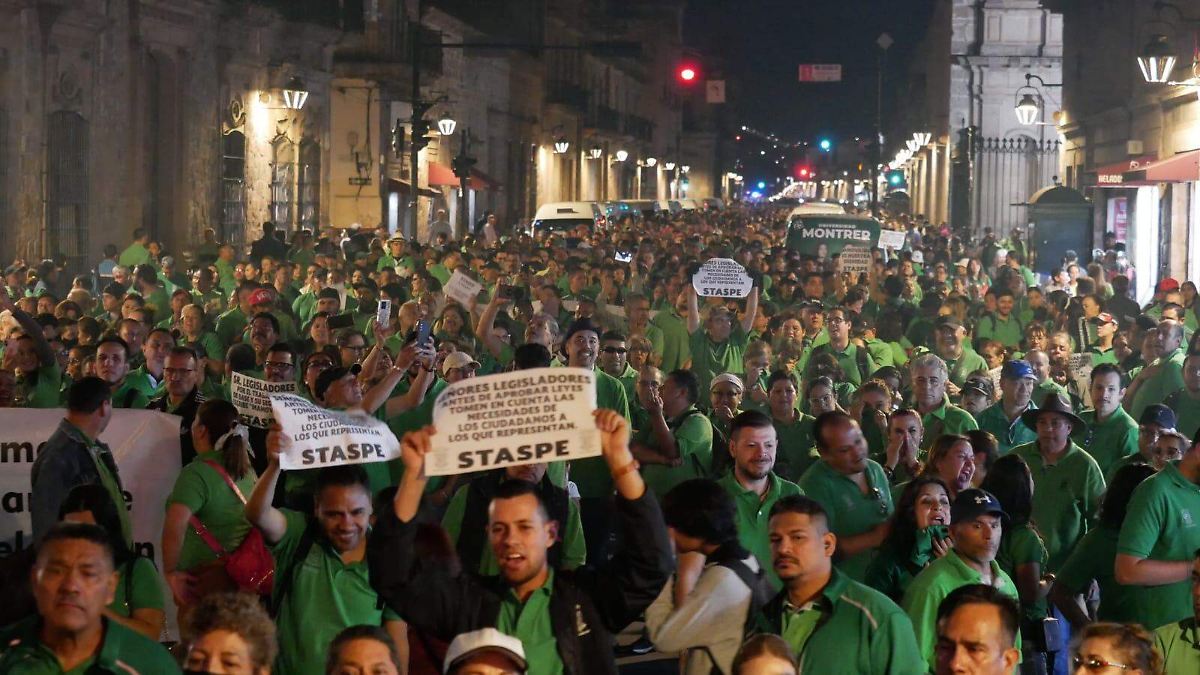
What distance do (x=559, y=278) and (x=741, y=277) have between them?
23.1ft

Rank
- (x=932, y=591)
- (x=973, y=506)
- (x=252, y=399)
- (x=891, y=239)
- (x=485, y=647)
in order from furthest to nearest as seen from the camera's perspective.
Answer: (x=891, y=239), (x=252, y=399), (x=973, y=506), (x=932, y=591), (x=485, y=647)

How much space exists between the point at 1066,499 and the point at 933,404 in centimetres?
201

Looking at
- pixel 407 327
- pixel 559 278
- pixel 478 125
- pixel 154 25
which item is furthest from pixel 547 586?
pixel 478 125

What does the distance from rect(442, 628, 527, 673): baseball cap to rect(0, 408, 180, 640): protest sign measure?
4152 mm

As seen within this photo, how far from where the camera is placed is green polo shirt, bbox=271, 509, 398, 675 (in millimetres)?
6656

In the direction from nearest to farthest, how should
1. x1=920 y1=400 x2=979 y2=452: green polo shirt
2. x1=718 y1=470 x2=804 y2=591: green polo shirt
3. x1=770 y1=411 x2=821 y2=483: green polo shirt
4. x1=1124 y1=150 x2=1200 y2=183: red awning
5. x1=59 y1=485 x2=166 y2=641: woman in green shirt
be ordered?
x1=59 y1=485 x2=166 y2=641: woman in green shirt, x1=718 y1=470 x2=804 y2=591: green polo shirt, x1=770 y1=411 x2=821 y2=483: green polo shirt, x1=920 y1=400 x2=979 y2=452: green polo shirt, x1=1124 y1=150 x2=1200 y2=183: red awning

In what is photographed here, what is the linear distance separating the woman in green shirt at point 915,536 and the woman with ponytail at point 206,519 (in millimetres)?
2455

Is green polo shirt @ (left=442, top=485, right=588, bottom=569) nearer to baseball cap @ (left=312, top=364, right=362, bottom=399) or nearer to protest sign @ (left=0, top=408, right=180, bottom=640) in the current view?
baseball cap @ (left=312, top=364, right=362, bottom=399)

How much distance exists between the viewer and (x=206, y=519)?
25.1ft

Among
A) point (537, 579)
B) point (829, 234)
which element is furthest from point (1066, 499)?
point (829, 234)

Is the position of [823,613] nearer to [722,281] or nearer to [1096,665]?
[1096,665]

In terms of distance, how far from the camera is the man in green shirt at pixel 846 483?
8484mm

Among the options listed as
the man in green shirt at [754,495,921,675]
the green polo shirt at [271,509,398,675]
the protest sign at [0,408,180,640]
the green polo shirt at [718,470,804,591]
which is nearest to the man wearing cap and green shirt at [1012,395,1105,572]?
the green polo shirt at [718,470,804,591]

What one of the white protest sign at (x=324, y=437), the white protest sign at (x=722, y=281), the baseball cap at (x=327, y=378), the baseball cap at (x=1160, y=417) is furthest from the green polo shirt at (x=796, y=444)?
the white protest sign at (x=722, y=281)
